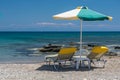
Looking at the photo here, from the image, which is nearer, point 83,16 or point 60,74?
point 60,74

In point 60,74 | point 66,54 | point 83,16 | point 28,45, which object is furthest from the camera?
point 28,45

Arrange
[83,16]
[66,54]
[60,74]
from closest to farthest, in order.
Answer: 1. [60,74]
2. [83,16]
3. [66,54]

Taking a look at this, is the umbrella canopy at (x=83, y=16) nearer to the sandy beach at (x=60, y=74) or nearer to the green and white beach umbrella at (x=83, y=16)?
the green and white beach umbrella at (x=83, y=16)

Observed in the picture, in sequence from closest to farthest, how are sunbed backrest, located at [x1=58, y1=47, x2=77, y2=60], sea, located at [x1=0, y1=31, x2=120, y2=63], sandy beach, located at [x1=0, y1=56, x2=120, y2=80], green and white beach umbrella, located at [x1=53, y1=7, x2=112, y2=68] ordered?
sandy beach, located at [x1=0, y1=56, x2=120, y2=80], green and white beach umbrella, located at [x1=53, y1=7, x2=112, y2=68], sunbed backrest, located at [x1=58, y1=47, x2=77, y2=60], sea, located at [x1=0, y1=31, x2=120, y2=63]

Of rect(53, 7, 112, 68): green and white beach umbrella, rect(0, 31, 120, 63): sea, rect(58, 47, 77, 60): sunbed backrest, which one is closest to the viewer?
rect(53, 7, 112, 68): green and white beach umbrella

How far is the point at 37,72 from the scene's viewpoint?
12164mm

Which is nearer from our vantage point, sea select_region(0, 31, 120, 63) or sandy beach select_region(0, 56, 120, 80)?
sandy beach select_region(0, 56, 120, 80)

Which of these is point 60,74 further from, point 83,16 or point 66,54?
point 83,16

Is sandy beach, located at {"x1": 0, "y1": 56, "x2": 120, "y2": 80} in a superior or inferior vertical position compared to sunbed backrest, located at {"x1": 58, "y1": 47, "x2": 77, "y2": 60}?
inferior

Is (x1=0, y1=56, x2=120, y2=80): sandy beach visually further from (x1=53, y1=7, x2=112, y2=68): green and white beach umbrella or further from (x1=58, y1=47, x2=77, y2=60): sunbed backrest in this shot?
(x1=53, y1=7, x2=112, y2=68): green and white beach umbrella

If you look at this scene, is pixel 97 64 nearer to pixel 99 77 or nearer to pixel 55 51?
pixel 99 77

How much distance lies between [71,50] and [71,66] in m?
1.05

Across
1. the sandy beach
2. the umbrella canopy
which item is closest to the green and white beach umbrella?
the umbrella canopy

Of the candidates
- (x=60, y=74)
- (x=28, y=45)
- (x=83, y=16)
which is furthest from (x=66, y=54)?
(x=28, y=45)
